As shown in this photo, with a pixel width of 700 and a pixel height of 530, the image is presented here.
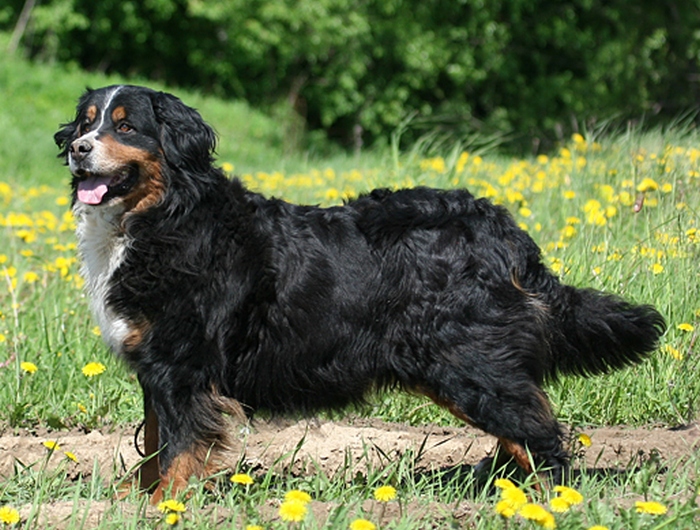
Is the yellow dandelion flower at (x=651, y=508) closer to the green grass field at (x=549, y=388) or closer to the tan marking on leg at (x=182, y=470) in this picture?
the green grass field at (x=549, y=388)

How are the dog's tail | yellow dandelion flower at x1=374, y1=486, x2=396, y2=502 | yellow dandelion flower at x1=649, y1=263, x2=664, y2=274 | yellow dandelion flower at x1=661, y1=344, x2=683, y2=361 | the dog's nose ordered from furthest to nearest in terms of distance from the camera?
yellow dandelion flower at x1=649, y1=263, x2=664, y2=274 < yellow dandelion flower at x1=661, y1=344, x2=683, y2=361 < the dog's tail < the dog's nose < yellow dandelion flower at x1=374, y1=486, x2=396, y2=502

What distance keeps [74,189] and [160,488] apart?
4.62 ft

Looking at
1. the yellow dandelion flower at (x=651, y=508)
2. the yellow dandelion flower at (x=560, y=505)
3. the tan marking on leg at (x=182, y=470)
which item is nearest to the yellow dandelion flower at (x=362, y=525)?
the yellow dandelion flower at (x=560, y=505)

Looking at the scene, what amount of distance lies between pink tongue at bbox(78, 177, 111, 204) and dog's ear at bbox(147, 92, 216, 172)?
305mm

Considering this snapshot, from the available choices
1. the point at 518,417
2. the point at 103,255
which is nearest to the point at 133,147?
the point at 103,255

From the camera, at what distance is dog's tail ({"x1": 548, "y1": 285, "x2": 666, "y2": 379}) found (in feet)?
12.7

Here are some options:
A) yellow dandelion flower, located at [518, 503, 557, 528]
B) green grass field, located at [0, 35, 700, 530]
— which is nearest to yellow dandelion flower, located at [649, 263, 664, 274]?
green grass field, located at [0, 35, 700, 530]

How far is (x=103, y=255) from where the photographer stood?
3877 millimetres

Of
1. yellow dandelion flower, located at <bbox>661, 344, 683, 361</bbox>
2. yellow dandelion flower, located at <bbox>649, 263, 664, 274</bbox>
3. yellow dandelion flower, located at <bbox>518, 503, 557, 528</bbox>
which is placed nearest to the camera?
yellow dandelion flower, located at <bbox>518, 503, 557, 528</bbox>

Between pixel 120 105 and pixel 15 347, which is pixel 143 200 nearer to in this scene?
pixel 120 105

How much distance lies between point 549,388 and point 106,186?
2.55m

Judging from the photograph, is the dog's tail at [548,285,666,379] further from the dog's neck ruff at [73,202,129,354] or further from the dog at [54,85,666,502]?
the dog's neck ruff at [73,202,129,354]

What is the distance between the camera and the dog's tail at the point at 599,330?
3885 mm

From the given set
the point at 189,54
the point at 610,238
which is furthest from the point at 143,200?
the point at 189,54
